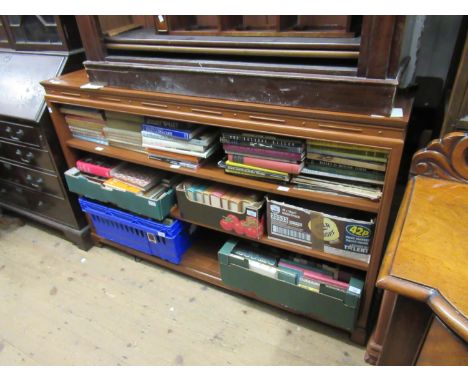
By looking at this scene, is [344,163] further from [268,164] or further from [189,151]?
[189,151]

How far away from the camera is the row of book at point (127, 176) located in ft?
4.61

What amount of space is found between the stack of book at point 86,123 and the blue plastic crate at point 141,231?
1.03 ft

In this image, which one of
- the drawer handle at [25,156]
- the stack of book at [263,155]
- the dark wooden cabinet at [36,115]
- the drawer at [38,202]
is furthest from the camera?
the drawer at [38,202]

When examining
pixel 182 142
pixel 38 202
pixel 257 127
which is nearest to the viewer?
pixel 257 127

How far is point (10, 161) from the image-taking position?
172 centimetres

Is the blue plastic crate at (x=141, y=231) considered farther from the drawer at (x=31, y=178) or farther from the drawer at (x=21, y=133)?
the drawer at (x=21, y=133)

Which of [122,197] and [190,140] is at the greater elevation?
[190,140]

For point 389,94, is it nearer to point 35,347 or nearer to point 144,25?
point 144,25

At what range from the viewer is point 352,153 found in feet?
3.22

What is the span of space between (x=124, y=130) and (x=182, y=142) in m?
0.30

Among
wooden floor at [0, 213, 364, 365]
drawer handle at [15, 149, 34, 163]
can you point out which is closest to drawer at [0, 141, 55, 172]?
drawer handle at [15, 149, 34, 163]

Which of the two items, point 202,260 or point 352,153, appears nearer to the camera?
point 352,153

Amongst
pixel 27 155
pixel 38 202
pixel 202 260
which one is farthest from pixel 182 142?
pixel 38 202

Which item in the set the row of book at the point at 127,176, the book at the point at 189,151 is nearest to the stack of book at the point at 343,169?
the book at the point at 189,151
